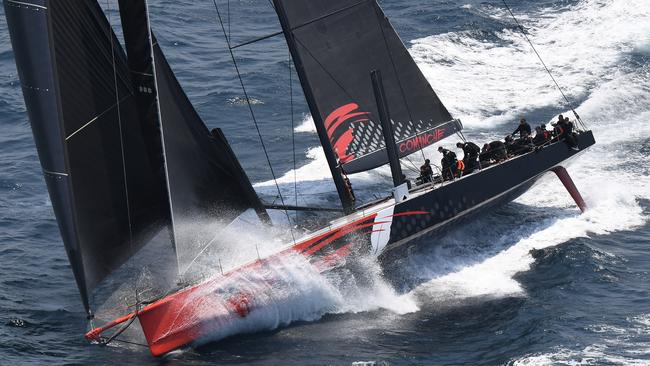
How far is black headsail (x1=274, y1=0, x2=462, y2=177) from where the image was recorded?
2042cm

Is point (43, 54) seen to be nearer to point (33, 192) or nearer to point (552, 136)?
point (33, 192)

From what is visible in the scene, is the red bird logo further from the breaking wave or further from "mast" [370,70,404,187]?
the breaking wave

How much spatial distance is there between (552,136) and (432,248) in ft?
15.0

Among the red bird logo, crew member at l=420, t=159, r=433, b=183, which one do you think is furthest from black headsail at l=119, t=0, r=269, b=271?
crew member at l=420, t=159, r=433, b=183

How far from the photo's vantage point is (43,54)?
14.4m

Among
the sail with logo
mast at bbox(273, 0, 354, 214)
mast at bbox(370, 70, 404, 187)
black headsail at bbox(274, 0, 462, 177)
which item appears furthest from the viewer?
black headsail at bbox(274, 0, 462, 177)

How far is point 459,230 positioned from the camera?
22.6 meters

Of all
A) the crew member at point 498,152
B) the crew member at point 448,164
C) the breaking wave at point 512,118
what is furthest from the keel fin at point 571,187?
the crew member at point 448,164

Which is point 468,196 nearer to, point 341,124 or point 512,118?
point 341,124

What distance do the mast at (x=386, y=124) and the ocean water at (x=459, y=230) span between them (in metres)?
2.09

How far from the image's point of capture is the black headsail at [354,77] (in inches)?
→ 804

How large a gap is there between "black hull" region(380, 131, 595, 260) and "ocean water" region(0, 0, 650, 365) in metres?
0.70

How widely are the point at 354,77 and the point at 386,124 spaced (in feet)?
5.85

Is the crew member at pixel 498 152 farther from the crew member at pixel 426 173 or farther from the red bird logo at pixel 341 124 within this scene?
the red bird logo at pixel 341 124
